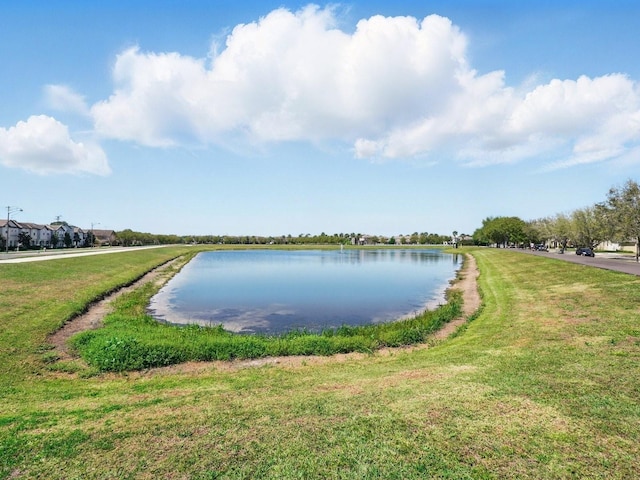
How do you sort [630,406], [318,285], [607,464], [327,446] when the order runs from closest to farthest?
1. [607,464]
2. [327,446]
3. [630,406]
4. [318,285]

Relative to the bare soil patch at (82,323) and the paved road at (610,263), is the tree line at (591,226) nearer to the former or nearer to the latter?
the paved road at (610,263)

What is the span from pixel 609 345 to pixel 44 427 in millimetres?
Answer: 16869

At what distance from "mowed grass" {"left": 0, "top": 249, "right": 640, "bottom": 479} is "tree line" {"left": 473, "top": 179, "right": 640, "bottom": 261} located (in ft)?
170

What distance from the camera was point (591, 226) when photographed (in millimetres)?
80375

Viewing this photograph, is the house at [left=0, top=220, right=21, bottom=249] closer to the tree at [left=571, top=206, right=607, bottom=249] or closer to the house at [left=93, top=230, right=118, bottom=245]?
the house at [left=93, top=230, right=118, bottom=245]

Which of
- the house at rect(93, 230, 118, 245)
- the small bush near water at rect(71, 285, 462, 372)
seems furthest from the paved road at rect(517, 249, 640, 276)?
the house at rect(93, 230, 118, 245)

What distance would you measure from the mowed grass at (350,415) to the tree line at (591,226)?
51720 mm

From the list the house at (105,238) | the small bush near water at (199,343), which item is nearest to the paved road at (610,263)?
the small bush near water at (199,343)

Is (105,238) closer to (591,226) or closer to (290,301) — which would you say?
(290,301)

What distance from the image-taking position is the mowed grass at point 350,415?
6457 millimetres

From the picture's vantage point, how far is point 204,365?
15.5 meters

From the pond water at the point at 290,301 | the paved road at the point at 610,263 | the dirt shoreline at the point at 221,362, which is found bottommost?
the pond water at the point at 290,301

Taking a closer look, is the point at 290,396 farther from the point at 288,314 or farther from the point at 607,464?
the point at 288,314

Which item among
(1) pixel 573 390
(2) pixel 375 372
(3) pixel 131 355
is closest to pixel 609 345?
(1) pixel 573 390
